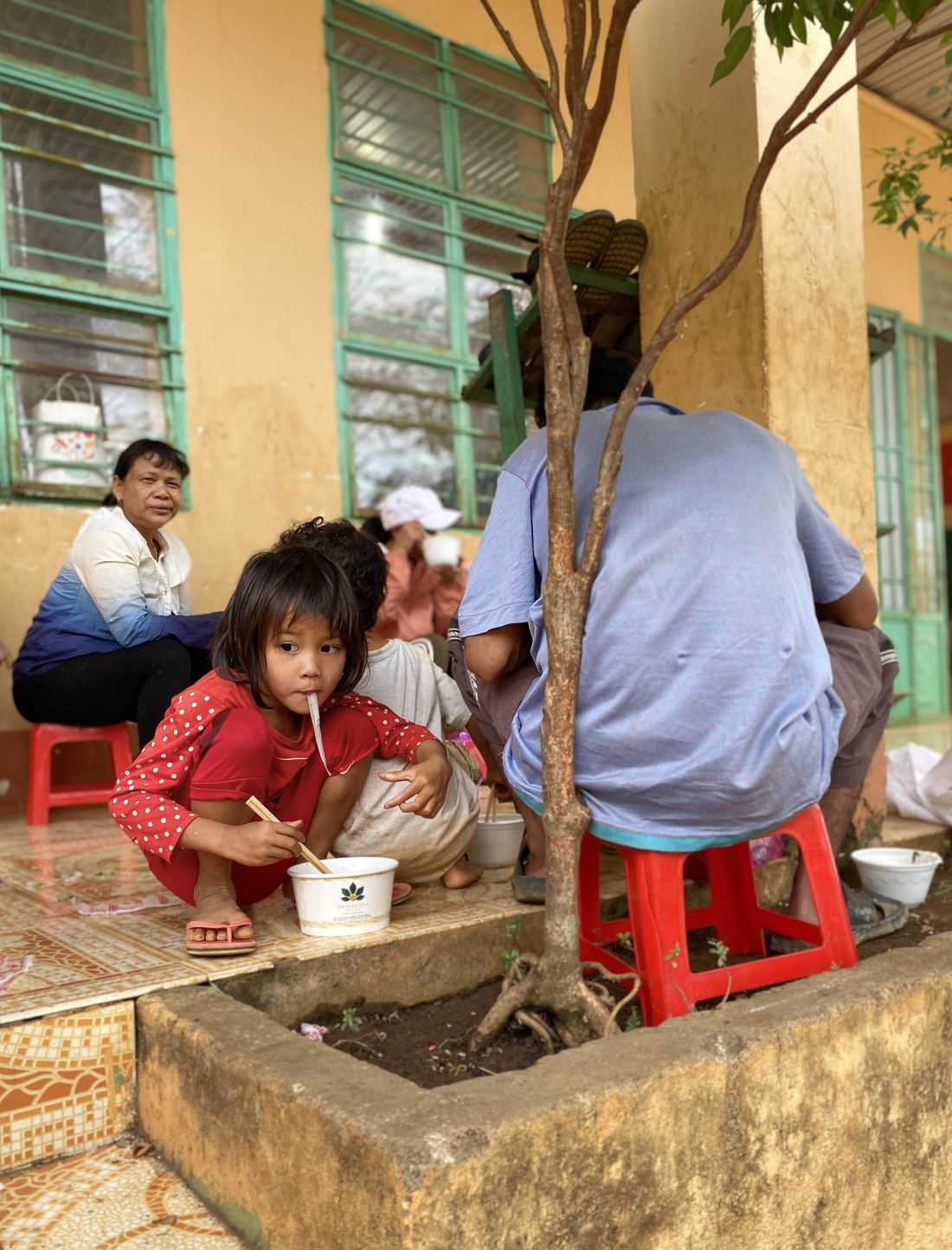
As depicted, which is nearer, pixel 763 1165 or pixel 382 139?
pixel 763 1165

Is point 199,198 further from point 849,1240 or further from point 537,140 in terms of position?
point 849,1240

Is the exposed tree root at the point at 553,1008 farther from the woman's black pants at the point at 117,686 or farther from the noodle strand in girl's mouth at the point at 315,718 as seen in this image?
the woman's black pants at the point at 117,686

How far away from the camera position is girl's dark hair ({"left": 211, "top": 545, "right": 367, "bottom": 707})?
1933mm

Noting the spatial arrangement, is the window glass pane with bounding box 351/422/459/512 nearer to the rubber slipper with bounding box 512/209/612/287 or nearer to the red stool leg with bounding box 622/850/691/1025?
the rubber slipper with bounding box 512/209/612/287

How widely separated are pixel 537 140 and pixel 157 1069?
596 cm

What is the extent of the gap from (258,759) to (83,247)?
3.45 meters

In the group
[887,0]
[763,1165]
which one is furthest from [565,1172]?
[887,0]

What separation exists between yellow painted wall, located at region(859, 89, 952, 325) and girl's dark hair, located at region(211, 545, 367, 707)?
6.58 m

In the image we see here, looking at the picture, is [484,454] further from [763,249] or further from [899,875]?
[899,875]

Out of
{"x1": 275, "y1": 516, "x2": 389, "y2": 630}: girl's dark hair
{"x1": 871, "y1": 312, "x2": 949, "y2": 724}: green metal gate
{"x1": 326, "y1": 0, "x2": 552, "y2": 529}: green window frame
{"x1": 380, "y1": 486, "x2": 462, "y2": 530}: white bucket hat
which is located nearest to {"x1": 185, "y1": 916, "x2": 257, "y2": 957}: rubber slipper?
{"x1": 275, "y1": 516, "x2": 389, "y2": 630}: girl's dark hair

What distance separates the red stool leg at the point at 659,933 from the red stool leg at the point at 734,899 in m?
0.51

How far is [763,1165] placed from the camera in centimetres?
130

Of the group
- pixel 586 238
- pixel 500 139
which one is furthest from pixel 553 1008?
pixel 500 139

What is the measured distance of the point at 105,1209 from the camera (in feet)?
4.40
